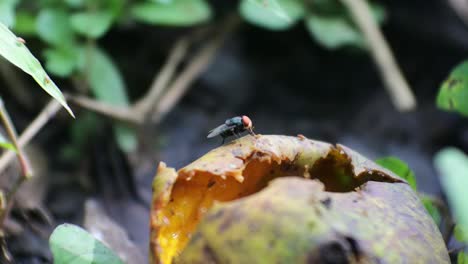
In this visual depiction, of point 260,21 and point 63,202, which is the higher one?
point 260,21

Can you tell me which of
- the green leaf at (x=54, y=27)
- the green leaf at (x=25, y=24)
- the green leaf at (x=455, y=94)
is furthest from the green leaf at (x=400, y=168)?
the green leaf at (x=25, y=24)

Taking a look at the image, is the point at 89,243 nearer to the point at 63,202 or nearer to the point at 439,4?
the point at 63,202

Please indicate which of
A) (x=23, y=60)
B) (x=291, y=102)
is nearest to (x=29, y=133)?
(x=23, y=60)

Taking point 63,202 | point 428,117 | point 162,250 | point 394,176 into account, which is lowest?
point 63,202

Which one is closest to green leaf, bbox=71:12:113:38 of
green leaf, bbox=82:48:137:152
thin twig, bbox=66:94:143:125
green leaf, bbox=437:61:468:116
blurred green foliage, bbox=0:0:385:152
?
blurred green foliage, bbox=0:0:385:152

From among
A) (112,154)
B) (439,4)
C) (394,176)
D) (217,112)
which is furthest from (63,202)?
(439,4)

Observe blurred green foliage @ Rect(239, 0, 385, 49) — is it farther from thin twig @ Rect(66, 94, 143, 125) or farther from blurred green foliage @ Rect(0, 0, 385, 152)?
thin twig @ Rect(66, 94, 143, 125)

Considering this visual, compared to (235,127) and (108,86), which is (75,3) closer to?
(108,86)
